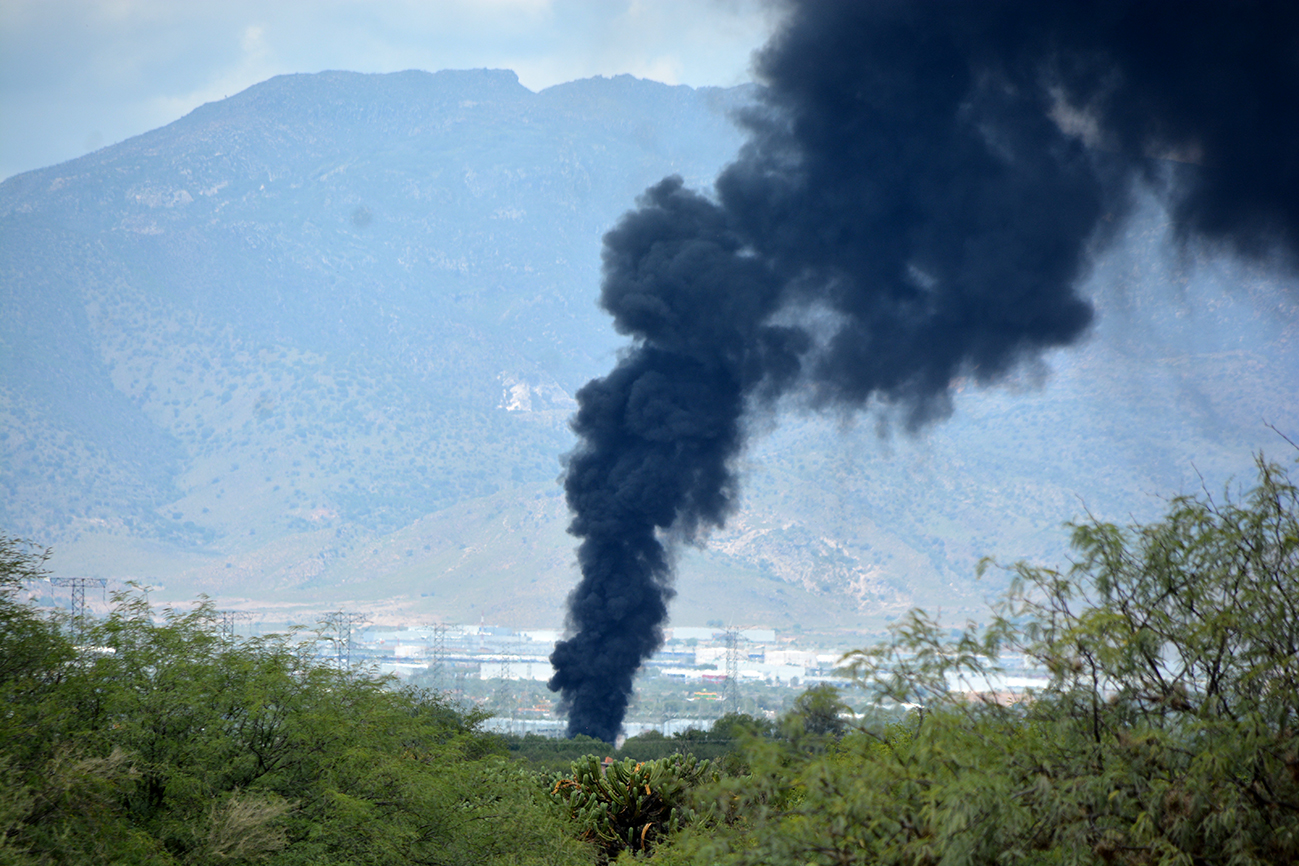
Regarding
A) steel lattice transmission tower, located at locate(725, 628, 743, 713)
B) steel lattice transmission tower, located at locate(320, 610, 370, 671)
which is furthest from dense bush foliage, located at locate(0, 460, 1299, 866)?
steel lattice transmission tower, located at locate(725, 628, 743, 713)

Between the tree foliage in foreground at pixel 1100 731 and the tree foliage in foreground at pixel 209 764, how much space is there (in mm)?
7224

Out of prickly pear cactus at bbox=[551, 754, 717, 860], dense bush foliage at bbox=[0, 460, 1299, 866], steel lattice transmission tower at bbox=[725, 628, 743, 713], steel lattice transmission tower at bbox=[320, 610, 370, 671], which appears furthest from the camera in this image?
steel lattice transmission tower at bbox=[725, 628, 743, 713]

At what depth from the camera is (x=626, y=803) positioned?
73.2 ft

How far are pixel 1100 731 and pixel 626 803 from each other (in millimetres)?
13791

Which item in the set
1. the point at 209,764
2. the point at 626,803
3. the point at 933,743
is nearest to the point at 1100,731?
the point at 933,743

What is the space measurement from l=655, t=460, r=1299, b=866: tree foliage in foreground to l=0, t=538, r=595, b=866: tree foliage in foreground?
23.7 feet

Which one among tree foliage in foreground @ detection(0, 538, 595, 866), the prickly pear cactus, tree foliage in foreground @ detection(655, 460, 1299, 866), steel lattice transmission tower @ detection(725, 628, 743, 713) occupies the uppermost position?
tree foliage in foreground @ detection(655, 460, 1299, 866)

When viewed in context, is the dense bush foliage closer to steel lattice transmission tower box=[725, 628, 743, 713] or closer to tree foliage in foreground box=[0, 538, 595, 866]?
tree foliage in foreground box=[0, 538, 595, 866]

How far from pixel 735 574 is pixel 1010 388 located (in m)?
98.4

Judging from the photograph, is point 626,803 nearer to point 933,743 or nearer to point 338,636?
point 933,743

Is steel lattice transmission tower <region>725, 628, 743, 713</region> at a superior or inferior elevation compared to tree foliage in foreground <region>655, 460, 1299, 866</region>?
inferior

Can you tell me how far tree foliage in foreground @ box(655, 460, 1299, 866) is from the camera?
30.6 ft

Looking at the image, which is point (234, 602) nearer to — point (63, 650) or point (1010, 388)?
point (1010, 388)

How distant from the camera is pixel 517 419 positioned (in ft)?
638
